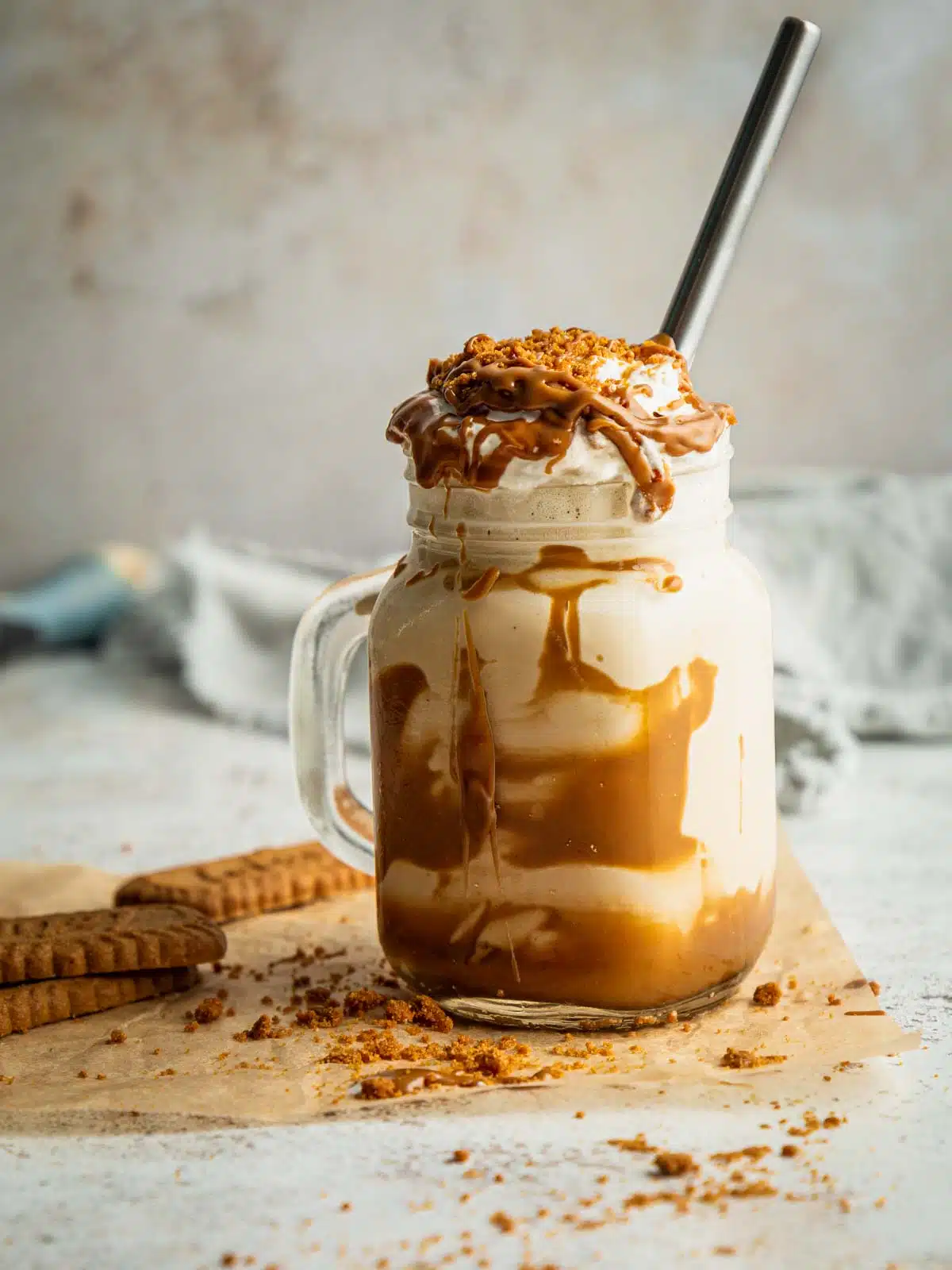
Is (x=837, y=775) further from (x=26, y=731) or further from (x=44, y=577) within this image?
(x=44, y=577)

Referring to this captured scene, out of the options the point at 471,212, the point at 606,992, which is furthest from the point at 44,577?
the point at 606,992

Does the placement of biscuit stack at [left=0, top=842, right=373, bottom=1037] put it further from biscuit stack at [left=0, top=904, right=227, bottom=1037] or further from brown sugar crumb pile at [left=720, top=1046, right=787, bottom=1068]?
brown sugar crumb pile at [left=720, top=1046, right=787, bottom=1068]

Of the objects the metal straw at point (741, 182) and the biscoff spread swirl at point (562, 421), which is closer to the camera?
the biscoff spread swirl at point (562, 421)

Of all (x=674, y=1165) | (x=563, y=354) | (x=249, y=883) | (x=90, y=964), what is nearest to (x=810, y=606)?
(x=249, y=883)

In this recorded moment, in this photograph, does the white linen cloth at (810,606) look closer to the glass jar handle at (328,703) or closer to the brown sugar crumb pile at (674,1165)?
the glass jar handle at (328,703)

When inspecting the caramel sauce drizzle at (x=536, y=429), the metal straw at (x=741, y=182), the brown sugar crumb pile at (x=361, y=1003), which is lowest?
the brown sugar crumb pile at (x=361, y=1003)

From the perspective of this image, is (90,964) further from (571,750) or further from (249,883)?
(571,750)

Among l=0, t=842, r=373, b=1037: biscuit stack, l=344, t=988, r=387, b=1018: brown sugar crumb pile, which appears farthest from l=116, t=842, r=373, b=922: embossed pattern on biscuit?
l=344, t=988, r=387, b=1018: brown sugar crumb pile

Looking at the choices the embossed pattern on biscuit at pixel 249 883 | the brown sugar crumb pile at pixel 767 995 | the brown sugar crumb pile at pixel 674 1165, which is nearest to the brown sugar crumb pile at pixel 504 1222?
the brown sugar crumb pile at pixel 674 1165
